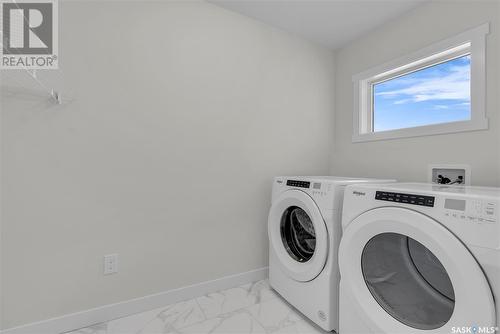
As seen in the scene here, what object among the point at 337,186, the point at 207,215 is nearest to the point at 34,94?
the point at 207,215

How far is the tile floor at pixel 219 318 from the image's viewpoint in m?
1.35

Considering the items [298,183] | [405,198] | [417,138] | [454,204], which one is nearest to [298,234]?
[298,183]

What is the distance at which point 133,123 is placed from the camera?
149 centimetres

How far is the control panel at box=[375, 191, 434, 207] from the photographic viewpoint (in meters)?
0.89

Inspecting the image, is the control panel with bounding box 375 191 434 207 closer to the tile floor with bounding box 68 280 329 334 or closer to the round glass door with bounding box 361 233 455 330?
Answer: the round glass door with bounding box 361 233 455 330

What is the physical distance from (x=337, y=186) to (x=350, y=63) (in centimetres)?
151

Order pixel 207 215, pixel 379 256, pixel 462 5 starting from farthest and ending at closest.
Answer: pixel 207 215
pixel 462 5
pixel 379 256

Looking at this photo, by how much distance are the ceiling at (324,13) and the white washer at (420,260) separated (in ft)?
4.72

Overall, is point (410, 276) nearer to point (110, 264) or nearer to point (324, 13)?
point (110, 264)

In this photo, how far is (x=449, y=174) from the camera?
60.5 inches

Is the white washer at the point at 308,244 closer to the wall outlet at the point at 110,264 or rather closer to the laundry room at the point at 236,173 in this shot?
the laundry room at the point at 236,173

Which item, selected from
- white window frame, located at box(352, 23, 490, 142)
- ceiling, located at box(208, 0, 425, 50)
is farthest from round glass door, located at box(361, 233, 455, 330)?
ceiling, located at box(208, 0, 425, 50)

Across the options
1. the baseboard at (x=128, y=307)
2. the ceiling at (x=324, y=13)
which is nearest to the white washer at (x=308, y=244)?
the baseboard at (x=128, y=307)

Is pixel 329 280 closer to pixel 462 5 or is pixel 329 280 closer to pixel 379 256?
pixel 379 256
